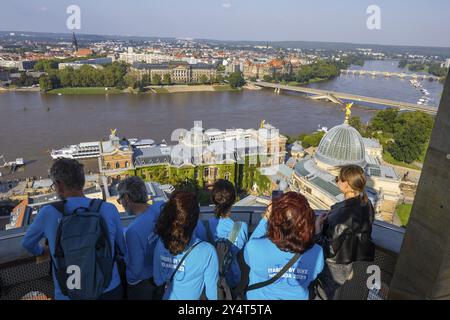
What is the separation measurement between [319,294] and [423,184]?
1.79 ft

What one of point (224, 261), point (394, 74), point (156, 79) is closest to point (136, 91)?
point (156, 79)

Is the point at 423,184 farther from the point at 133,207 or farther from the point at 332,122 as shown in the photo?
the point at 332,122

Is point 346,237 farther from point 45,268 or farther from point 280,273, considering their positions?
point 45,268

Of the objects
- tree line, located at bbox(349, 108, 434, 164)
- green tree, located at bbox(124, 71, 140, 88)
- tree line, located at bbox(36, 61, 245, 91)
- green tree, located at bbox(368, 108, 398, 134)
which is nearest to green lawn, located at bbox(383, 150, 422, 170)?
tree line, located at bbox(349, 108, 434, 164)

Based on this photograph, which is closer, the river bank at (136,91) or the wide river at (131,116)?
the wide river at (131,116)

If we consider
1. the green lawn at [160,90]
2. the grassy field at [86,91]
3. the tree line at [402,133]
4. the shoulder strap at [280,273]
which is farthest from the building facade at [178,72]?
the shoulder strap at [280,273]

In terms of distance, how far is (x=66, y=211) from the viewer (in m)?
1.10

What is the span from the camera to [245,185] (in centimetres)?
1089

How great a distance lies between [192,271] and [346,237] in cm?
59

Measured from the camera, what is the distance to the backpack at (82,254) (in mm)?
1025

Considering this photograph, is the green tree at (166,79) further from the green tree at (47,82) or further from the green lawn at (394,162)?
the green lawn at (394,162)

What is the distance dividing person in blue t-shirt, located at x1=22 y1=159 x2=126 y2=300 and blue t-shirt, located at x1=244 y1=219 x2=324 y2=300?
17.9 inches

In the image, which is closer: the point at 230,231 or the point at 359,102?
the point at 230,231
